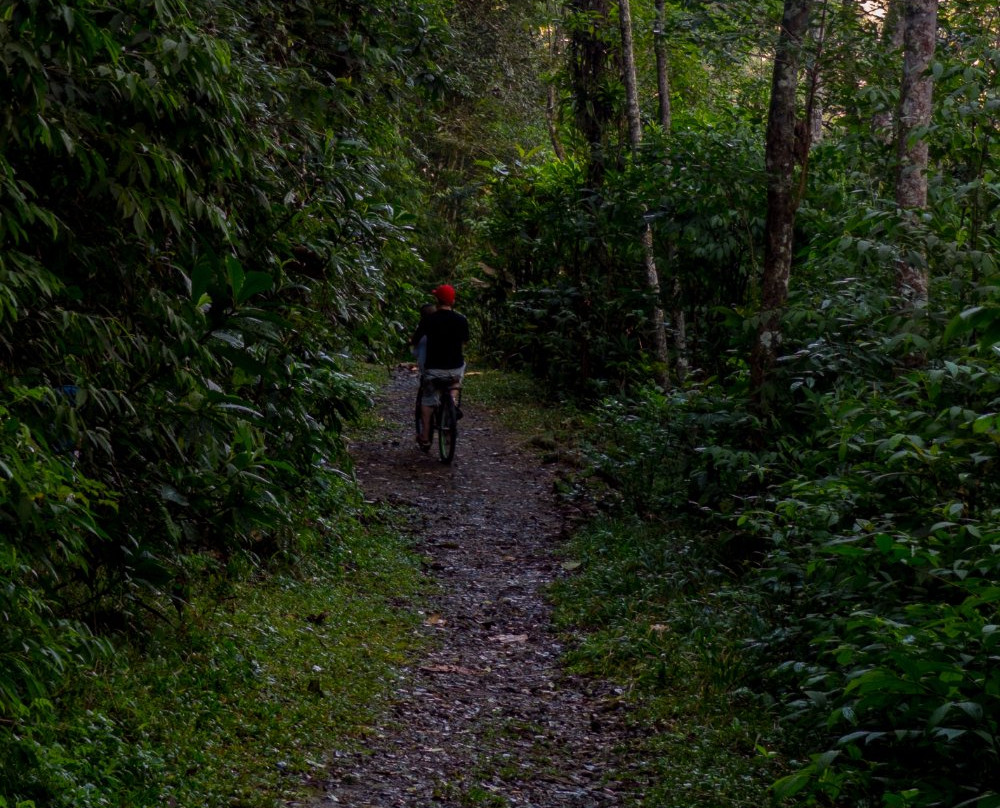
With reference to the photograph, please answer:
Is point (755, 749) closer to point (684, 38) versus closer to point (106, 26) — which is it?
point (106, 26)

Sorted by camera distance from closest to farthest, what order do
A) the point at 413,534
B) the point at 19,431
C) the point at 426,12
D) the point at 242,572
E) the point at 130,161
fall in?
the point at 19,431
the point at 130,161
the point at 242,572
the point at 426,12
the point at 413,534

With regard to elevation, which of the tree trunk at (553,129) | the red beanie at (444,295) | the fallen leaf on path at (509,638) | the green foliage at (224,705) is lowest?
the fallen leaf on path at (509,638)

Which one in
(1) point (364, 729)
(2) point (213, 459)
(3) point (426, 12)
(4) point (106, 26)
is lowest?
(1) point (364, 729)

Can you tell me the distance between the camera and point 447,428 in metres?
13.6

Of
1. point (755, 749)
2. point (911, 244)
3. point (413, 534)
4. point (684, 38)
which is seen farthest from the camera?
point (684, 38)

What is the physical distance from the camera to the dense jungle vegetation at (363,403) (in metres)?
4.10

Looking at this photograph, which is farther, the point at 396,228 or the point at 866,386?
the point at 396,228

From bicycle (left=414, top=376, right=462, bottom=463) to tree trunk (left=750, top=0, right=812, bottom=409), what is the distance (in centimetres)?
528

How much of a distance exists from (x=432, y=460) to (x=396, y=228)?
6.63 metres

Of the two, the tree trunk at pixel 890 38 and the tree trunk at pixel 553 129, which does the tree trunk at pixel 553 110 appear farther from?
the tree trunk at pixel 890 38

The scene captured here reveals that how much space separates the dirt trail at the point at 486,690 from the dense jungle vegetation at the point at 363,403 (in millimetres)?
393

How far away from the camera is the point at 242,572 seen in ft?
23.0

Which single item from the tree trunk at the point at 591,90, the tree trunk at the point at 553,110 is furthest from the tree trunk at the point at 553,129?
the tree trunk at the point at 591,90

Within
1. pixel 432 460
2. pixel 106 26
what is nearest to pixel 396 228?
pixel 106 26
